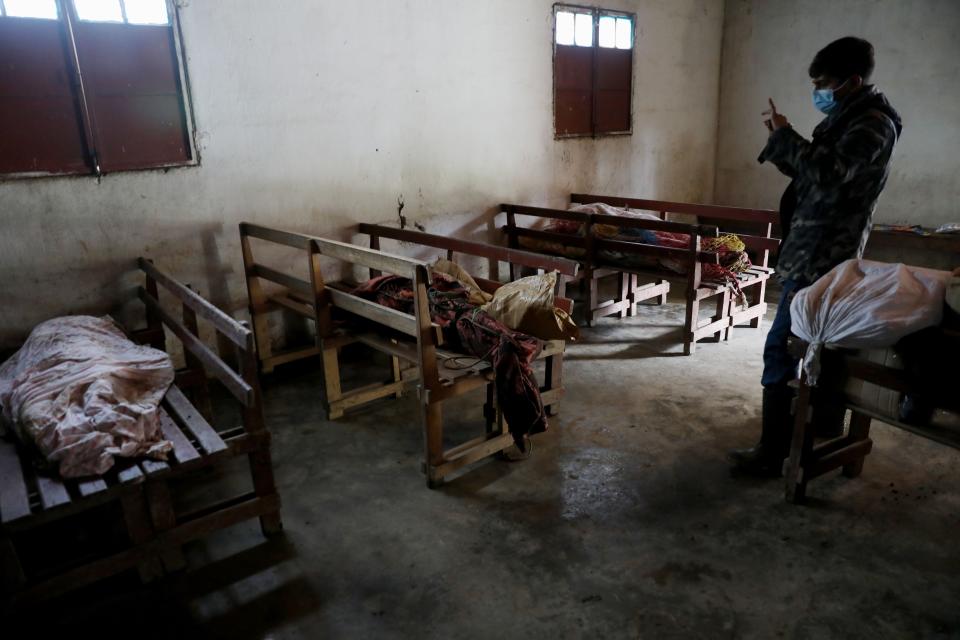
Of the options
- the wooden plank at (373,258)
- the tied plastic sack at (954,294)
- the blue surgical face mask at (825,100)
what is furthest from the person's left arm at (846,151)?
the wooden plank at (373,258)

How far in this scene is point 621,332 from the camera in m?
5.38

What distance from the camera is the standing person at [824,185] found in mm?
2777

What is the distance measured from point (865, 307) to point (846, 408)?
611mm

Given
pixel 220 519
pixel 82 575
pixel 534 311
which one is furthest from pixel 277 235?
pixel 82 575

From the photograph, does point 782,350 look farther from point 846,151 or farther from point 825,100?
point 825,100

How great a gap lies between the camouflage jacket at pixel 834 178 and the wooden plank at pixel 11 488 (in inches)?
129

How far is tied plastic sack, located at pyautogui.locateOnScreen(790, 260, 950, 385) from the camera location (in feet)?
7.48

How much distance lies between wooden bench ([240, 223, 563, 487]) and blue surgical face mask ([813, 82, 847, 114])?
1672mm

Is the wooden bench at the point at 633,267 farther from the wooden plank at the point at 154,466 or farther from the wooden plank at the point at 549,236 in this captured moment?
the wooden plank at the point at 154,466

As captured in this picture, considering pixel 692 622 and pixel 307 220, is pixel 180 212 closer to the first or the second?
pixel 307 220

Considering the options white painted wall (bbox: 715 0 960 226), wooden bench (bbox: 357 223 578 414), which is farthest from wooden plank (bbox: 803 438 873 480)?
white painted wall (bbox: 715 0 960 226)

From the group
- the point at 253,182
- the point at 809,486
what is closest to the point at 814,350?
the point at 809,486

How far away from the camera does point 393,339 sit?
3.59m

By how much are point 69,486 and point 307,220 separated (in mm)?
2796
